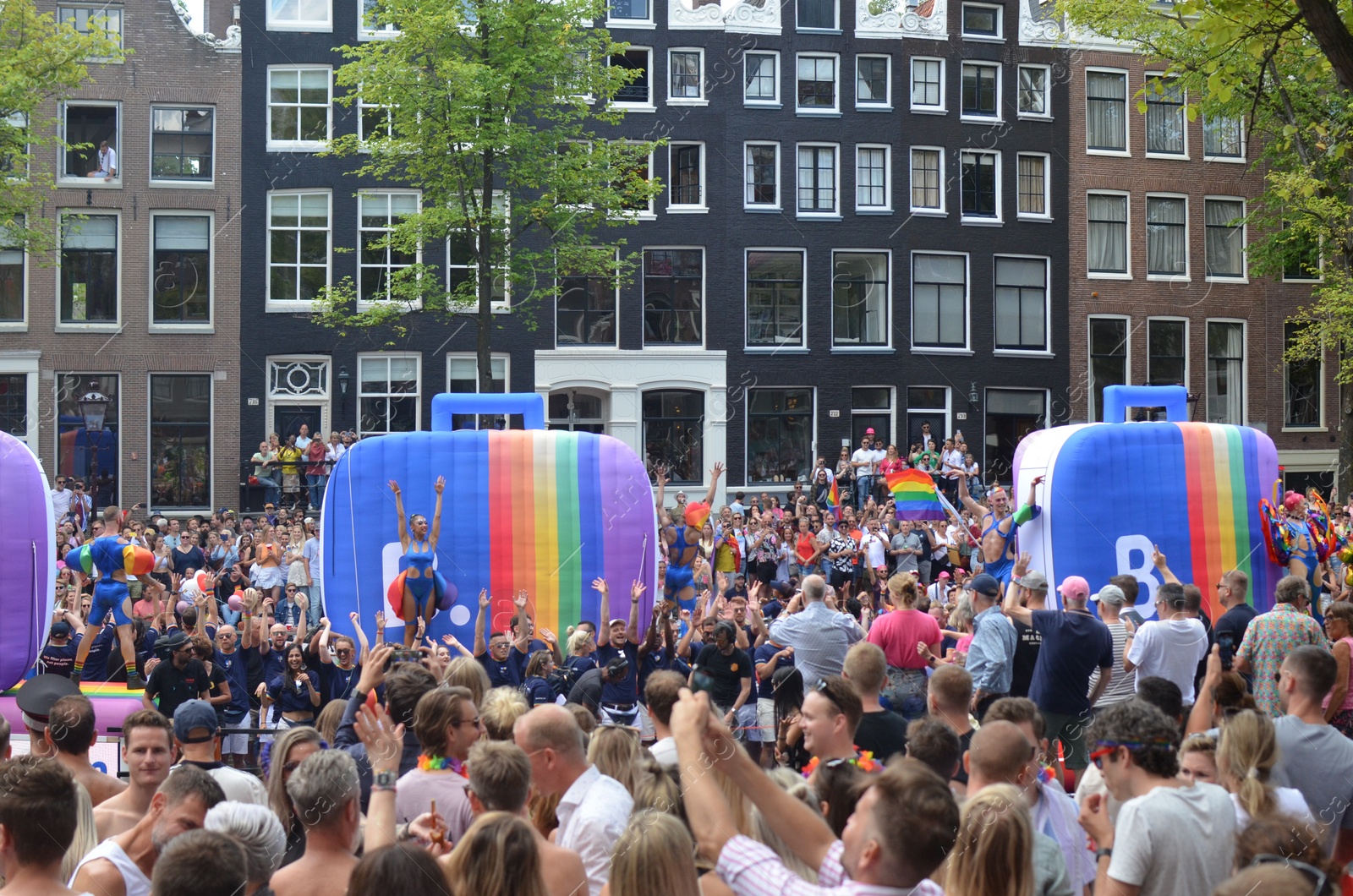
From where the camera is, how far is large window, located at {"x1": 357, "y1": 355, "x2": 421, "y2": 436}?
90.9ft

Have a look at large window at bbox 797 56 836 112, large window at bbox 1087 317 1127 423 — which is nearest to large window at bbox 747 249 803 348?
large window at bbox 797 56 836 112

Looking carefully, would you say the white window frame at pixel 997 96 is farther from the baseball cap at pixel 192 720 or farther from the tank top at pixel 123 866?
the tank top at pixel 123 866

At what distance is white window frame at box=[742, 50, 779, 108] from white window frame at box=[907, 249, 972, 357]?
14.6 ft

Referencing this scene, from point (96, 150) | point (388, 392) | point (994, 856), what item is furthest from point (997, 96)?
point (994, 856)

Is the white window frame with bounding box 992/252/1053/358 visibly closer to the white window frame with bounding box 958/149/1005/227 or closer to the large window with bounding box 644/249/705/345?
the white window frame with bounding box 958/149/1005/227

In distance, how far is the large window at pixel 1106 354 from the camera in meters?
31.0

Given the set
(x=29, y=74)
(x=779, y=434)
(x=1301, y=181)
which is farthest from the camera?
(x=779, y=434)

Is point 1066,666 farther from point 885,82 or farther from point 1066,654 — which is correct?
point 885,82

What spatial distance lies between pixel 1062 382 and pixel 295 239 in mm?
17095

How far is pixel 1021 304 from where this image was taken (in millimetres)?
30688

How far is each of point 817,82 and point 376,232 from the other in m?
10.1

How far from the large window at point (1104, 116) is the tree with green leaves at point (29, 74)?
20681mm

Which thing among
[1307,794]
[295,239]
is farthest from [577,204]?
[1307,794]

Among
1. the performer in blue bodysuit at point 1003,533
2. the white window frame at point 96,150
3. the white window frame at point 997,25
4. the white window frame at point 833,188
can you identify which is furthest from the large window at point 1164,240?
the white window frame at point 96,150
